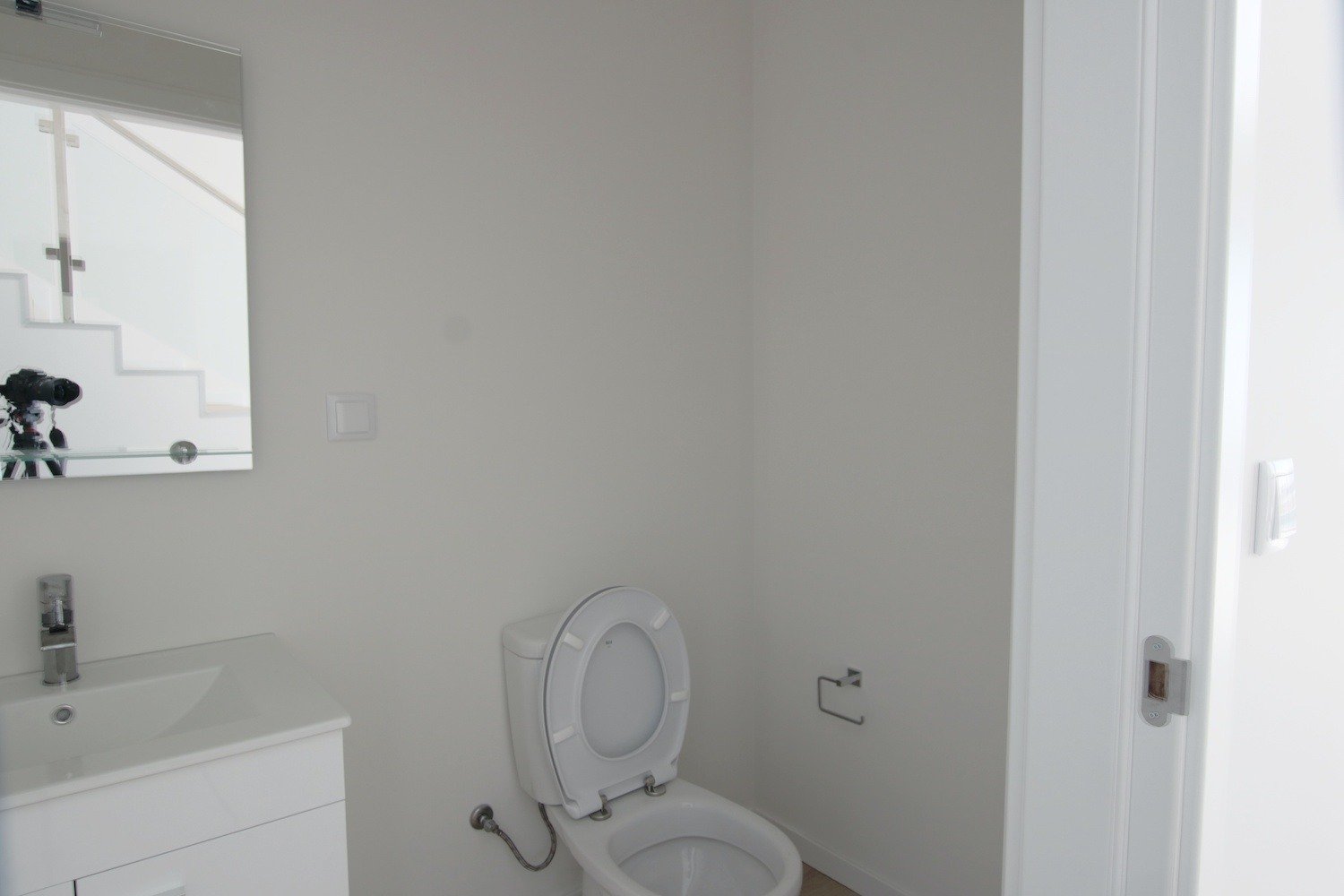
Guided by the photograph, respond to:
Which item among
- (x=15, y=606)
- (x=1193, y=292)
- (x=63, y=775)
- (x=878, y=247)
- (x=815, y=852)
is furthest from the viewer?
(x=815, y=852)

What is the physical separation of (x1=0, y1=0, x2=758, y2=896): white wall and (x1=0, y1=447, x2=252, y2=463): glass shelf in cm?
5

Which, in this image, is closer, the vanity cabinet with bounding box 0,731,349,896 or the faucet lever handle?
the vanity cabinet with bounding box 0,731,349,896

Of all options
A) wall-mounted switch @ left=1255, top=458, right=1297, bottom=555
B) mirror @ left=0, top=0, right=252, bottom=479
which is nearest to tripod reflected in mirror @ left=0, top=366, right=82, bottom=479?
mirror @ left=0, top=0, right=252, bottom=479

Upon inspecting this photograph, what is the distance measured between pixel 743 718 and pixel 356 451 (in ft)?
4.67

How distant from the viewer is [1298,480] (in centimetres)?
101

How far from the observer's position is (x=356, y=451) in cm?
176

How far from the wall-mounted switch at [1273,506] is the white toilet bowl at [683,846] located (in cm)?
111

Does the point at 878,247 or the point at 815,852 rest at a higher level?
the point at 878,247

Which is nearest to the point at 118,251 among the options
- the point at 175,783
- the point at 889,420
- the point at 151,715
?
the point at 151,715

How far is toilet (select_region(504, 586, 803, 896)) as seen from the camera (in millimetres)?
1798

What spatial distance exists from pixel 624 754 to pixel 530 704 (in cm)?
25

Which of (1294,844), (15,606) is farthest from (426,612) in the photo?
(1294,844)

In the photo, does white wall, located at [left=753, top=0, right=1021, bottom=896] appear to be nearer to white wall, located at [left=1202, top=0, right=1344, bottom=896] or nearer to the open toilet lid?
the open toilet lid

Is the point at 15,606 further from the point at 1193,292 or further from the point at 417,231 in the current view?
the point at 1193,292
